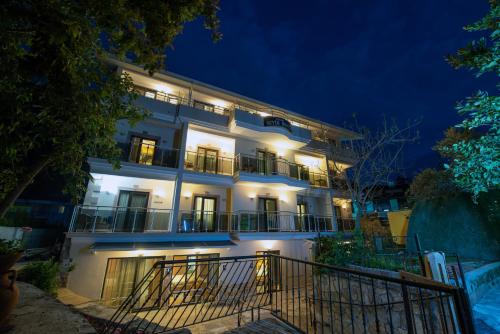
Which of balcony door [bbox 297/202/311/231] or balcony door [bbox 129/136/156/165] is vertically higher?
balcony door [bbox 129/136/156/165]

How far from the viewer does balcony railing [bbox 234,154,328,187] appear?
1180 cm

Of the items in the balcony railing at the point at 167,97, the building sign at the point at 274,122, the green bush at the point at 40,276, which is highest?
the balcony railing at the point at 167,97

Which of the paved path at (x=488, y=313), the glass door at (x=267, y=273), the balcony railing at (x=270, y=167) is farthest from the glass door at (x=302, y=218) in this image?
the paved path at (x=488, y=313)

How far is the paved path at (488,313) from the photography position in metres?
4.71

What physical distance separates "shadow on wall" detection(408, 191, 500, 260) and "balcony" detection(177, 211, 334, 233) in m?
5.60

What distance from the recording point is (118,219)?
880 cm

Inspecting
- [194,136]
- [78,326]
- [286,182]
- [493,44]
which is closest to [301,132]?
[286,182]

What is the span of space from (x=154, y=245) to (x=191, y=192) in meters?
3.42

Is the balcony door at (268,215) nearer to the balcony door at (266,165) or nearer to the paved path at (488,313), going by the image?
the balcony door at (266,165)

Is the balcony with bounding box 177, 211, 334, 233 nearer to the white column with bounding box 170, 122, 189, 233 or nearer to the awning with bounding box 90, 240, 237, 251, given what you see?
the white column with bounding box 170, 122, 189, 233

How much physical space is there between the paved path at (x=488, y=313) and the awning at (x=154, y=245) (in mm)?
8043

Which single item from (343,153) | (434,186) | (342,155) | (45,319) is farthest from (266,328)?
(343,153)

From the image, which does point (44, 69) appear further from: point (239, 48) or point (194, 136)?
point (239, 48)

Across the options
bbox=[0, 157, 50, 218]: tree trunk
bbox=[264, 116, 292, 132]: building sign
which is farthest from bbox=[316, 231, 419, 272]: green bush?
bbox=[0, 157, 50, 218]: tree trunk
